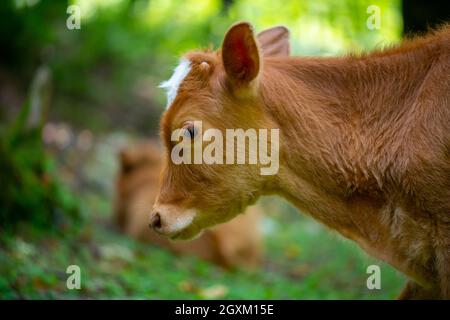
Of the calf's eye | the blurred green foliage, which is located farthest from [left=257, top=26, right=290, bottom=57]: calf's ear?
the blurred green foliage

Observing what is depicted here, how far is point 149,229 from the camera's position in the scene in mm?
9484

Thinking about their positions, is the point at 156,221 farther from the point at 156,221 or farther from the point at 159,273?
the point at 159,273

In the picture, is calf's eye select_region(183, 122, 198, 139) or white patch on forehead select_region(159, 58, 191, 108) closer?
calf's eye select_region(183, 122, 198, 139)

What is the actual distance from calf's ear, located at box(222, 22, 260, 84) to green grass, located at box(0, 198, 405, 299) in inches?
72.3

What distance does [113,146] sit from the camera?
1512 cm

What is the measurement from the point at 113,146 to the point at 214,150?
10769 millimetres

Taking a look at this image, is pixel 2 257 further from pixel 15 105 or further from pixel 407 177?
pixel 15 105

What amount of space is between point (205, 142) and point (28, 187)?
448 centimetres

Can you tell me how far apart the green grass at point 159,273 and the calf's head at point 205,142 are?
4.30ft

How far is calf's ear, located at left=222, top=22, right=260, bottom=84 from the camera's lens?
4.39 m

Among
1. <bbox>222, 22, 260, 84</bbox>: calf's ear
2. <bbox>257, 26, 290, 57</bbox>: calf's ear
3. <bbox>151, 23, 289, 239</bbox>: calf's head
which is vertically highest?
<bbox>257, 26, 290, 57</bbox>: calf's ear

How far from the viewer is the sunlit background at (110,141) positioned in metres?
7.43

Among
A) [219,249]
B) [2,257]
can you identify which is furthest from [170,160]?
[219,249]

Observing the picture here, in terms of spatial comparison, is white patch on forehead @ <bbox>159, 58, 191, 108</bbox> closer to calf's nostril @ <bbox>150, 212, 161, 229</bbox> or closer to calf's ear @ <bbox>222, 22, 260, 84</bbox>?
calf's ear @ <bbox>222, 22, 260, 84</bbox>
